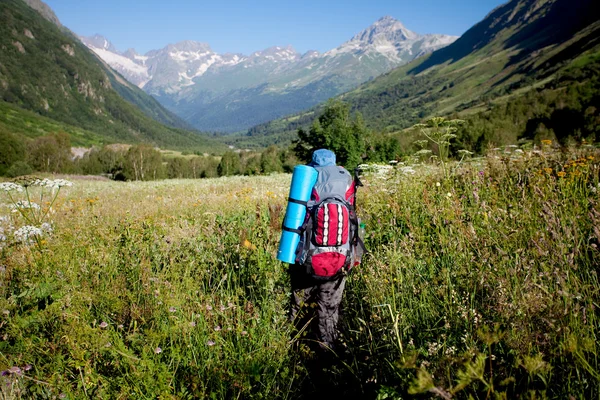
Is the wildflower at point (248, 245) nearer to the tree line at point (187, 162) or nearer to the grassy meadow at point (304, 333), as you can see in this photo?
the grassy meadow at point (304, 333)

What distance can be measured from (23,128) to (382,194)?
682ft

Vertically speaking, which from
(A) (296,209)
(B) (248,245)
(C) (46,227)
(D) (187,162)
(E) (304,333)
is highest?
(D) (187,162)

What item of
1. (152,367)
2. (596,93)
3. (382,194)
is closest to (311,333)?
(152,367)

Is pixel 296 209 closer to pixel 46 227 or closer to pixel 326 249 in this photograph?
pixel 326 249

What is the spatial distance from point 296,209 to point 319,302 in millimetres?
1097

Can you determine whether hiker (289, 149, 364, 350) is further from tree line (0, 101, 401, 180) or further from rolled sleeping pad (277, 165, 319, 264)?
tree line (0, 101, 401, 180)

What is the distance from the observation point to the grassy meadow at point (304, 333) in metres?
1.98

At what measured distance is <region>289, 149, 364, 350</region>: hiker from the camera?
3322mm

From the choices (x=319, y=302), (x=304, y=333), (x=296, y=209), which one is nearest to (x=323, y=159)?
(x=296, y=209)

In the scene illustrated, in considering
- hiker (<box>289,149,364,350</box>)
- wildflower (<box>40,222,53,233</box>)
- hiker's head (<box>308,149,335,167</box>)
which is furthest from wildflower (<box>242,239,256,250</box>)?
wildflower (<box>40,222,53,233</box>)

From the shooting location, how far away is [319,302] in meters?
3.56

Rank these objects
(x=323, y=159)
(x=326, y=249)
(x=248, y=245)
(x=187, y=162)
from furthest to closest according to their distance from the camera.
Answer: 1. (x=187, y=162)
2. (x=248, y=245)
3. (x=323, y=159)
4. (x=326, y=249)

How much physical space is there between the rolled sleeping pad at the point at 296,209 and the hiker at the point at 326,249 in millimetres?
66

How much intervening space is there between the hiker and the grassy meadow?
0.25 meters
